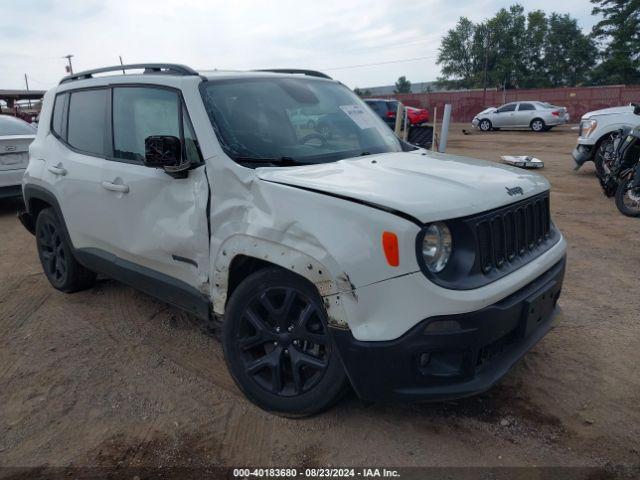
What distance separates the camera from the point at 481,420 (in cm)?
286

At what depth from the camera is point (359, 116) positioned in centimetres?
387

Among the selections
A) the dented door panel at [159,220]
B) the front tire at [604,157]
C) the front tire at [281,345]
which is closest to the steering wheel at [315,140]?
the dented door panel at [159,220]

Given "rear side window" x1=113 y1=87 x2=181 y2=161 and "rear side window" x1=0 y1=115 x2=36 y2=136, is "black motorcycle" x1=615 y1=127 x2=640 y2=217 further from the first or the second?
"rear side window" x1=0 y1=115 x2=36 y2=136

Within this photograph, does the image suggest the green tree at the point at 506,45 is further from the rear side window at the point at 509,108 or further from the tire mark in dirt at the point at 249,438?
the tire mark in dirt at the point at 249,438

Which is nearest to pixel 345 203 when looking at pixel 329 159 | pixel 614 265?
pixel 329 159

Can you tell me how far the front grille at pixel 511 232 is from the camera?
2.54 metres

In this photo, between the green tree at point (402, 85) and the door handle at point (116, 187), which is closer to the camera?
the door handle at point (116, 187)

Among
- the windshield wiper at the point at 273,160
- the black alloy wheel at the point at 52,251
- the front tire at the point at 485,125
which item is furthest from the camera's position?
the front tire at the point at 485,125

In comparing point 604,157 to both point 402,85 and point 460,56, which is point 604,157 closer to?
point 460,56

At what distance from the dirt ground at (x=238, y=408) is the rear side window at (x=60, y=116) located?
1.53 meters

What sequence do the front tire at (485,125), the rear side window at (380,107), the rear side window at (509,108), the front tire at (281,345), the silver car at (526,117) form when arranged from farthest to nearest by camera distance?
the front tire at (485,125)
the rear side window at (509,108)
the silver car at (526,117)
the rear side window at (380,107)
the front tire at (281,345)

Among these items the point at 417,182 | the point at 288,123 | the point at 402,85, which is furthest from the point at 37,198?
the point at 402,85

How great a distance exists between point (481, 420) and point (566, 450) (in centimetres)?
43

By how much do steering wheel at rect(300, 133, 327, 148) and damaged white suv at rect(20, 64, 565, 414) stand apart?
11 mm
